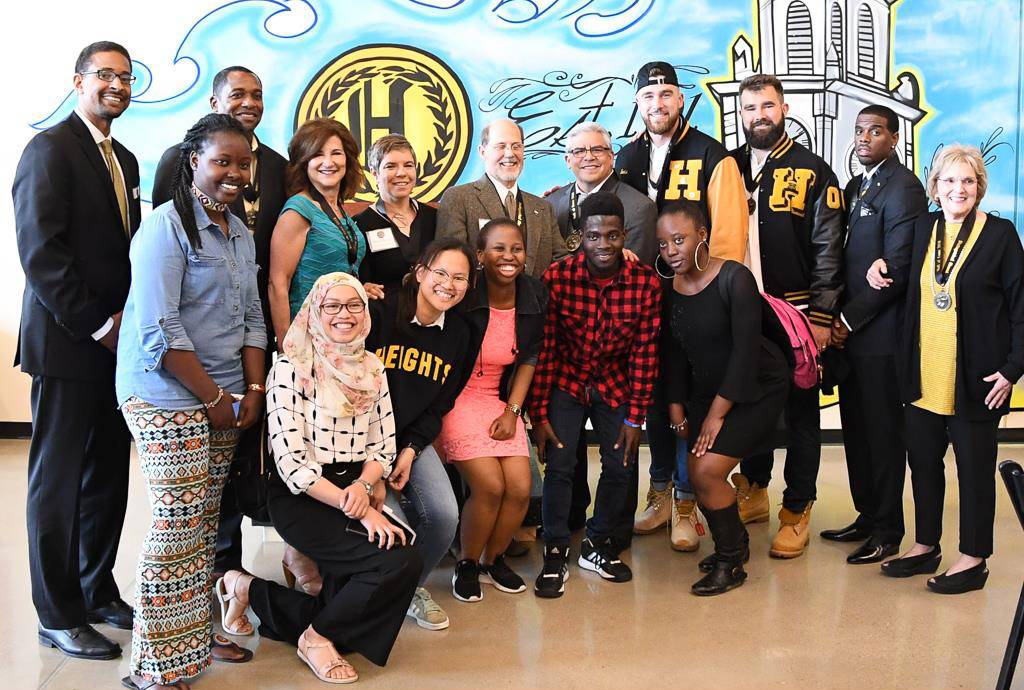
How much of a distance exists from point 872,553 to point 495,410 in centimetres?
168

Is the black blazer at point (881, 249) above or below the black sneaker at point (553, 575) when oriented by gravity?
above

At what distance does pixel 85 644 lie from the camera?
3.16 metres

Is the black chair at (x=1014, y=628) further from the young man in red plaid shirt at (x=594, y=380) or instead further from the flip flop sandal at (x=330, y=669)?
the flip flop sandal at (x=330, y=669)

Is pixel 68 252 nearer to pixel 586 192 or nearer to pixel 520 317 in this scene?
pixel 520 317

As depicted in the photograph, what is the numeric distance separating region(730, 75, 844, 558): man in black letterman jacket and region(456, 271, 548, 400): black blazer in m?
1.15

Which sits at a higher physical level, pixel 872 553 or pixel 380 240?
pixel 380 240

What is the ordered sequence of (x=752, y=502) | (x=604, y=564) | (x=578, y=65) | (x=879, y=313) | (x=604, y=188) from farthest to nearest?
(x=578, y=65), (x=752, y=502), (x=604, y=188), (x=879, y=313), (x=604, y=564)

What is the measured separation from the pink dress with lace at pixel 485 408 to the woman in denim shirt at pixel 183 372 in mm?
954

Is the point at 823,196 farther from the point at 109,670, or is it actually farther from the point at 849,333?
the point at 109,670

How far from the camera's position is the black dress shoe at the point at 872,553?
4.10 metres

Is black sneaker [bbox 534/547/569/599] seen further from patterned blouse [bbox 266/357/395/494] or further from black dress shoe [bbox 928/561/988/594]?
black dress shoe [bbox 928/561/988/594]

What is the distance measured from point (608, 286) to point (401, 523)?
121cm

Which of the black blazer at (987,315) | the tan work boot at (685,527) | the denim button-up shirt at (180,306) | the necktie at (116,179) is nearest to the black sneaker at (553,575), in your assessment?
the tan work boot at (685,527)

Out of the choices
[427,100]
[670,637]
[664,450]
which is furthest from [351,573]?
[427,100]
